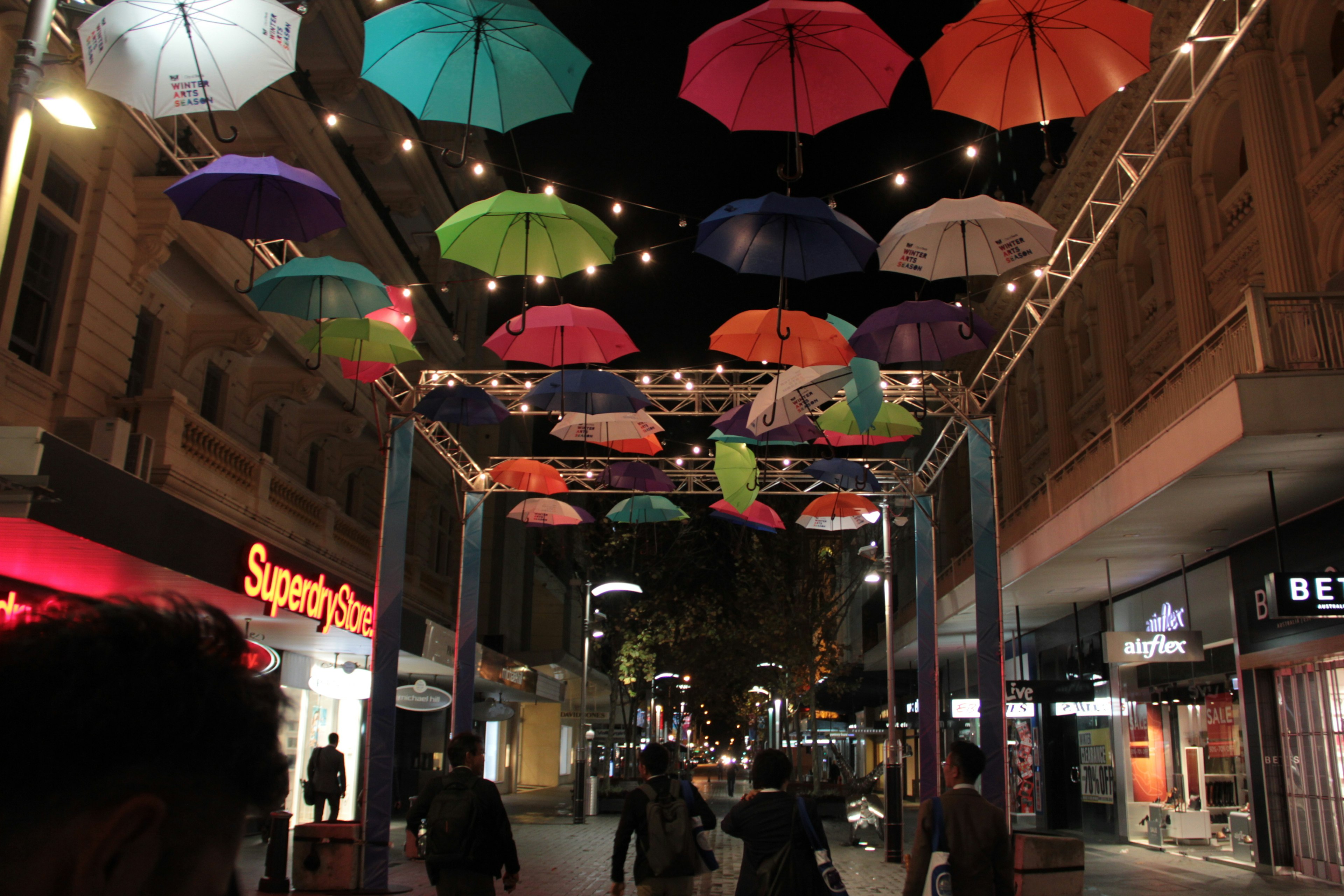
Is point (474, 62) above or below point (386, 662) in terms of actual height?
above

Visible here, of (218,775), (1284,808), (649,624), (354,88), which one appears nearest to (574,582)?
(649,624)

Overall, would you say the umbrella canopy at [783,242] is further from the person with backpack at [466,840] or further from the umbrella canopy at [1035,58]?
the person with backpack at [466,840]

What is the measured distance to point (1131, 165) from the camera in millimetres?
11570

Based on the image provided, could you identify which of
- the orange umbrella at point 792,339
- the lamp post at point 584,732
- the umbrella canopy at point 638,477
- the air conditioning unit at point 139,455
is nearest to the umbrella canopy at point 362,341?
the air conditioning unit at point 139,455

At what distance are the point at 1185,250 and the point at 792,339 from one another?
445 inches

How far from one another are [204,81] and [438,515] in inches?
1006

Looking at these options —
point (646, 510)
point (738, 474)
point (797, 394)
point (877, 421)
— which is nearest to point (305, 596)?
point (646, 510)

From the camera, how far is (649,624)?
36375 mm

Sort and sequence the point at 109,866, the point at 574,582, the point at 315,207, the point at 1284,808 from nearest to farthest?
1. the point at 109,866
2. the point at 315,207
3. the point at 1284,808
4. the point at 574,582

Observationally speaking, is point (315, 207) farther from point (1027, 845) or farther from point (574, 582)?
point (574, 582)

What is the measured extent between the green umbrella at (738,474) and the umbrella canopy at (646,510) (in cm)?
179

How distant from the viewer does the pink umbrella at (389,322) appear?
1351cm

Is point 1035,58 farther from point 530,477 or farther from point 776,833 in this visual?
point 530,477

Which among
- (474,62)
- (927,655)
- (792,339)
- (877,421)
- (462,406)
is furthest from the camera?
(927,655)
